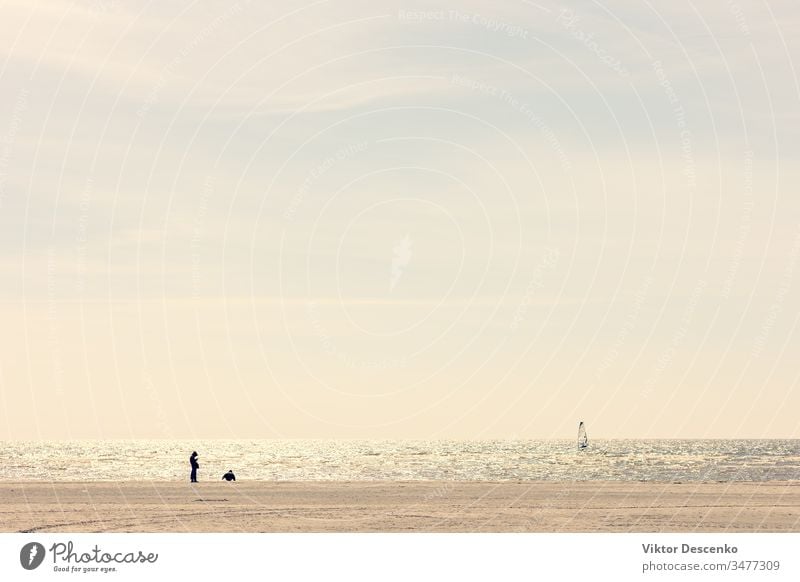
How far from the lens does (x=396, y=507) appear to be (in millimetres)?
36875
